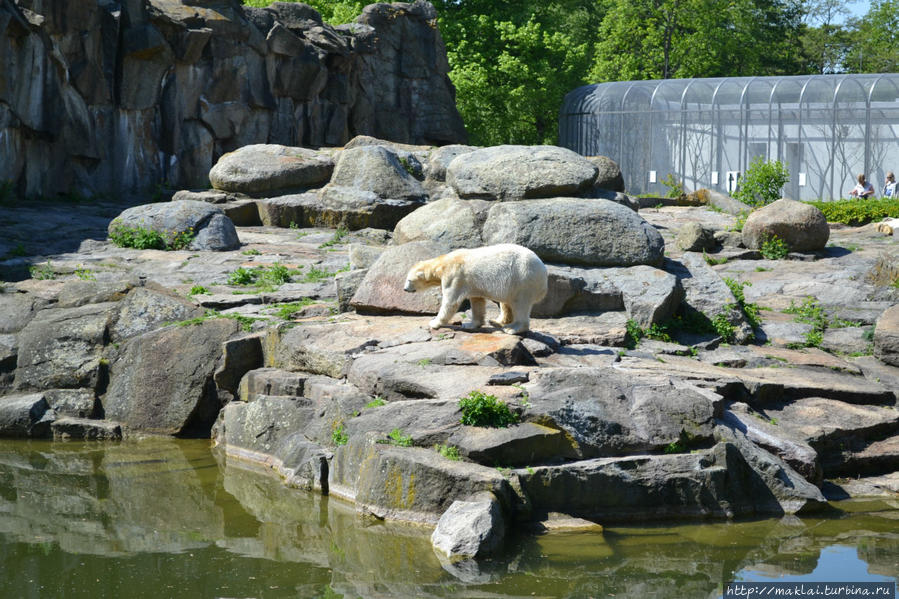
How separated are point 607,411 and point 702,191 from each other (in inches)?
609

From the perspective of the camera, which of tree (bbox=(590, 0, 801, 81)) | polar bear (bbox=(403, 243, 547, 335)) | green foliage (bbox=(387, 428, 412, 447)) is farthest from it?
tree (bbox=(590, 0, 801, 81))

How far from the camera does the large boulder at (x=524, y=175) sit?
15.0m

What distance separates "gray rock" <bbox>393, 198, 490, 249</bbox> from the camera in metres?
14.1

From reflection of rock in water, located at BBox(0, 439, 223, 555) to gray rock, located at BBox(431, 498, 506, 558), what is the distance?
6.59ft

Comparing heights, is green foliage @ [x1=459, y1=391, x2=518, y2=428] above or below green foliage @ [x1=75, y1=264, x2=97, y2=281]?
below

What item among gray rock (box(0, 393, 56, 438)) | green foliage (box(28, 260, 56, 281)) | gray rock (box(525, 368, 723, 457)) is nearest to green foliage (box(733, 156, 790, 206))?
gray rock (box(525, 368, 723, 457))

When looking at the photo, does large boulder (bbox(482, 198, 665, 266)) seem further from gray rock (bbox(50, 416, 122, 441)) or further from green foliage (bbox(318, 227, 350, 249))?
gray rock (bbox(50, 416, 122, 441))

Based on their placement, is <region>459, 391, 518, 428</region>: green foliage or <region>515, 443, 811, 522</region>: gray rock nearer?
<region>515, 443, 811, 522</region>: gray rock

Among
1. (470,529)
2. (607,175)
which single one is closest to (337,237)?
(607,175)

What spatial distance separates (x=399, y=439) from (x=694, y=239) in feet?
30.8

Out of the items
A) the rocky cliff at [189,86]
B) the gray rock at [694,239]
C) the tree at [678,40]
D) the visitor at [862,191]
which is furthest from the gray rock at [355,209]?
the tree at [678,40]

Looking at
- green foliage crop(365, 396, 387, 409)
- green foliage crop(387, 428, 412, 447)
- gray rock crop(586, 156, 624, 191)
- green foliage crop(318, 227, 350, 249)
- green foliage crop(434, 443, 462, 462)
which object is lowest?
green foliage crop(434, 443, 462, 462)

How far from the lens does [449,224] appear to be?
14.3 metres

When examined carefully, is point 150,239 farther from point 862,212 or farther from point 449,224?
point 862,212
